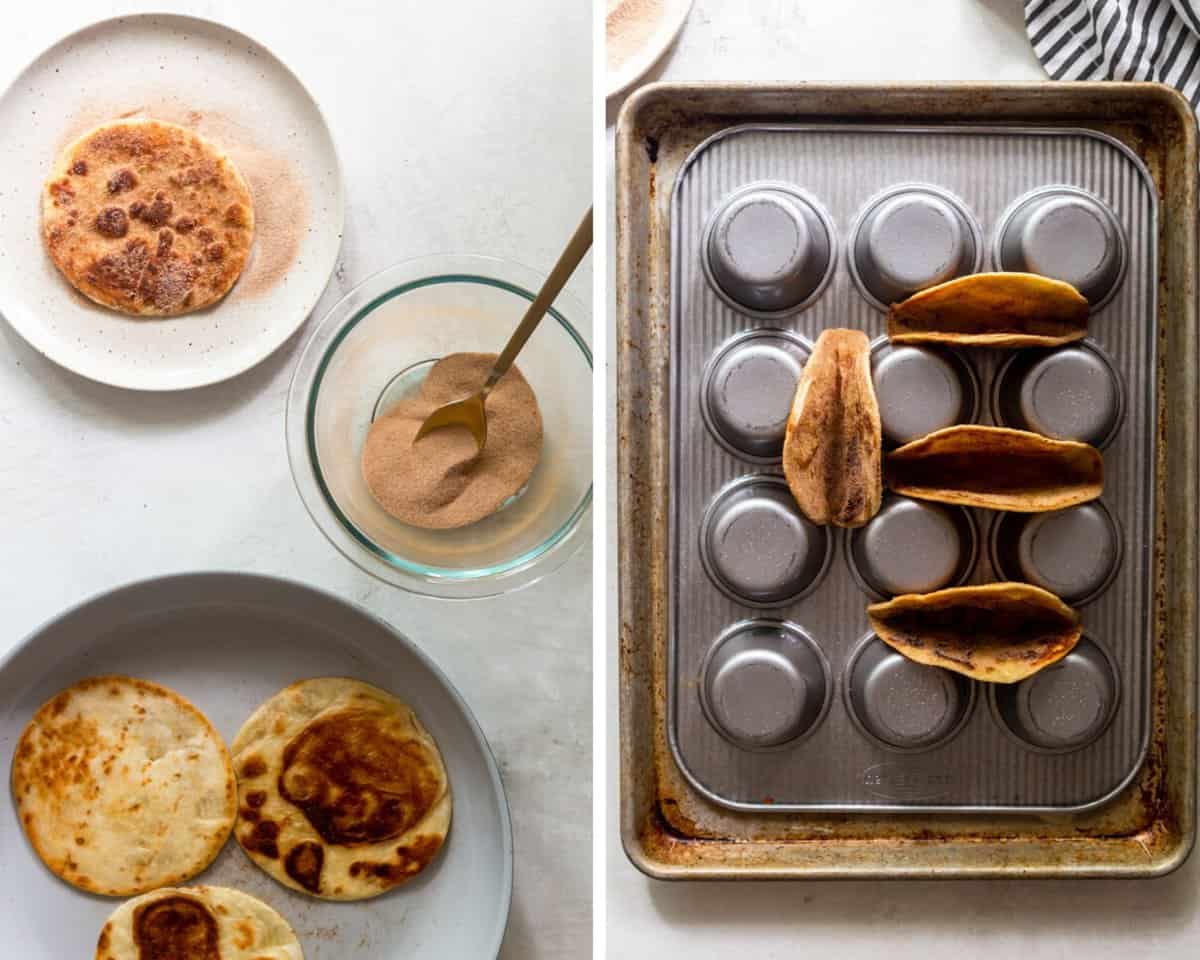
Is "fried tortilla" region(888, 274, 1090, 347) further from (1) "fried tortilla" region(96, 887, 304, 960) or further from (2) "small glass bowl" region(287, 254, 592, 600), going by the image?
(1) "fried tortilla" region(96, 887, 304, 960)

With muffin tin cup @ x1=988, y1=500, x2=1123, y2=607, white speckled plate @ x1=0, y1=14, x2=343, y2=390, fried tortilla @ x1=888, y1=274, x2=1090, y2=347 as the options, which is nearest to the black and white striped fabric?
fried tortilla @ x1=888, y1=274, x2=1090, y2=347

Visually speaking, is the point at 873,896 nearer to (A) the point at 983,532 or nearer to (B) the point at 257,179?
(A) the point at 983,532

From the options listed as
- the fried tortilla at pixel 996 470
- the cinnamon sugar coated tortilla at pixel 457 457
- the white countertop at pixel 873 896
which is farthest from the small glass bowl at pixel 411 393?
the fried tortilla at pixel 996 470

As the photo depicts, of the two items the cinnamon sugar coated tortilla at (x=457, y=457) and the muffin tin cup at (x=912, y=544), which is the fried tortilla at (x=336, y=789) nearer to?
the cinnamon sugar coated tortilla at (x=457, y=457)

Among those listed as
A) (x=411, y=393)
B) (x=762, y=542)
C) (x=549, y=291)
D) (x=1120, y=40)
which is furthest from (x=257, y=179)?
(x=1120, y=40)

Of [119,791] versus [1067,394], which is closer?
[1067,394]
